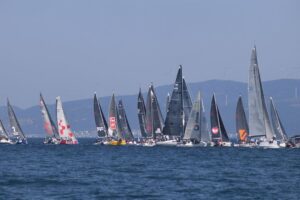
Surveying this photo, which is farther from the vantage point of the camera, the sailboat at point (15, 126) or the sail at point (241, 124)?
the sailboat at point (15, 126)

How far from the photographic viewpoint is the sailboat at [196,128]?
112188 millimetres

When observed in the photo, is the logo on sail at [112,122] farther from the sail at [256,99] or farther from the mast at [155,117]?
the sail at [256,99]

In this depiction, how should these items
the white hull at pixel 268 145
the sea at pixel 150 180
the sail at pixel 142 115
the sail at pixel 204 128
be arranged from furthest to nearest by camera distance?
the sail at pixel 142 115
the sail at pixel 204 128
the white hull at pixel 268 145
the sea at pixel 150 180

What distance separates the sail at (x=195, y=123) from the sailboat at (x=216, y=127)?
2.28 meters

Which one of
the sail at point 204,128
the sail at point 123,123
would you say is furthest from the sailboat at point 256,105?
the sail at point 123,123

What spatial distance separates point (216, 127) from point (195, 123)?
3.88 metres

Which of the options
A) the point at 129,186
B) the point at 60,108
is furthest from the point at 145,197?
the point at 60,108

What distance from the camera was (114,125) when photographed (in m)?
130

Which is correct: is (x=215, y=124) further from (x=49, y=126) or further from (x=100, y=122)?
(x=49, y=126)

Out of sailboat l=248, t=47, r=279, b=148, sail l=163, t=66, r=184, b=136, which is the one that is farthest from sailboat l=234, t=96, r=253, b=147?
sail l=163, t=66, r=184, b=136

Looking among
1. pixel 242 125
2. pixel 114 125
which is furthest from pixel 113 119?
pixel 242 125

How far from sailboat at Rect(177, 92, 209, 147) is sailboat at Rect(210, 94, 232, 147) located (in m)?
1.22

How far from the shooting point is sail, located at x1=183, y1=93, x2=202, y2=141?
11212 cm

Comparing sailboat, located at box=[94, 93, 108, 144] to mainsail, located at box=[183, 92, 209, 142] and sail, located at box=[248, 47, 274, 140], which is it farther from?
sail, located at box=[248, 47, 274, 140]
